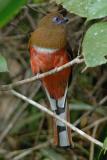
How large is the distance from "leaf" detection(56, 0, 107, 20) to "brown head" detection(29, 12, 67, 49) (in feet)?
3.23

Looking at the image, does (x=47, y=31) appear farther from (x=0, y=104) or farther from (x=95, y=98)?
(x=0, y=104)

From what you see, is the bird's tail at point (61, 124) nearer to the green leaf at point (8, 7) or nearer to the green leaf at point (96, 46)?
the green leaf at point (96, 46)

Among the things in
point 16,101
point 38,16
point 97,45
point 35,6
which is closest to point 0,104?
point 16,101

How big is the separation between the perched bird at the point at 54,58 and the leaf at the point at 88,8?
100 cm

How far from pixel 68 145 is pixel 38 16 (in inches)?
Result: 56.0

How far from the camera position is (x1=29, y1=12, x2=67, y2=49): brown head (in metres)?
2.74

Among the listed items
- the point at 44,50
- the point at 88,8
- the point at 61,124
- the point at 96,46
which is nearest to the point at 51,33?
the point at 44,50

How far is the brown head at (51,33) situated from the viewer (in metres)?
2.74

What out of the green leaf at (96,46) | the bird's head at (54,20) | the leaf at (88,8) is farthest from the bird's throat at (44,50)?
the green leaf at (96,46)

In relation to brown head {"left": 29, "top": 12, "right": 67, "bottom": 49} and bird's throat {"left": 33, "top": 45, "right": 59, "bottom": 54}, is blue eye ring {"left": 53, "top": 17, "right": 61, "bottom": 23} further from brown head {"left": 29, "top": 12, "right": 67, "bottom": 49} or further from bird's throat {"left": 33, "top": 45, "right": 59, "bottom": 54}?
bird's throat {"left": 33, "top": 45, "right": 59, "bottom": 54}

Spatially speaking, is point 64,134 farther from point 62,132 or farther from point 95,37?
point 95,37

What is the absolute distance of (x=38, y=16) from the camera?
159 inches

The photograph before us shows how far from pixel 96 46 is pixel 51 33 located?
1.28 metres

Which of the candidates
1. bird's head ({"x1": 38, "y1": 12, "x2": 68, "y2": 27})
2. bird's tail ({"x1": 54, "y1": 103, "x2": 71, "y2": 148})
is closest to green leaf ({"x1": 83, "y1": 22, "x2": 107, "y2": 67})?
bird's head ({"x1": 38, "y1": 12, "x2": 68, "y2": 27})
